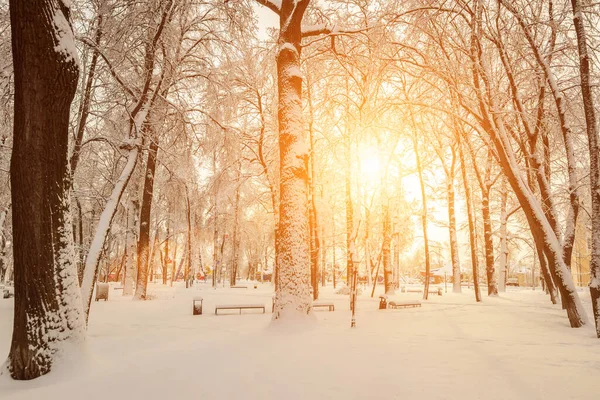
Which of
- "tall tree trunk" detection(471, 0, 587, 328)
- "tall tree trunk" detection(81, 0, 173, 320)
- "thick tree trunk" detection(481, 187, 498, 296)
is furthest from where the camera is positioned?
"thick tree trunk" detection(481, 187, 498, 296)

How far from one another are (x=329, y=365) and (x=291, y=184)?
3.68 m

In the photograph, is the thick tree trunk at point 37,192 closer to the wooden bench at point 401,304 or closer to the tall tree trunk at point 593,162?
the tall tree trunk at point 593,162

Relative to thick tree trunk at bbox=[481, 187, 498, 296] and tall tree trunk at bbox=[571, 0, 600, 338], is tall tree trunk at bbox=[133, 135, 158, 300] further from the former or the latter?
thick tree trunk at bbox=[481, 187, 498, 296]

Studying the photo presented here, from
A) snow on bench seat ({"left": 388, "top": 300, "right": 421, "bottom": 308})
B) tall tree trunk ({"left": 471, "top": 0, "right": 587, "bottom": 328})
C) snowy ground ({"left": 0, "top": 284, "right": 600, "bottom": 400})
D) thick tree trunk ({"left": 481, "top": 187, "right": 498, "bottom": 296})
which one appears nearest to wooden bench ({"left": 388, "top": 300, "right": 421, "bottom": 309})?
snow on bench seat ({"left": 388, "top": 300, "right": 421, "bottom": 308})

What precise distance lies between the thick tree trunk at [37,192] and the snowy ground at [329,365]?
412 millimetres

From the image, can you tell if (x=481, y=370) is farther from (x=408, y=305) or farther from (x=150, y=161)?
(x=150, y=161)

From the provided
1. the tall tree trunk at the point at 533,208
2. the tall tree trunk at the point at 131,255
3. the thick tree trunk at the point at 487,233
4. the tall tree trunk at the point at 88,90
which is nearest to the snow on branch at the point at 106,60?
the tall tree trunk at the point at 88,90

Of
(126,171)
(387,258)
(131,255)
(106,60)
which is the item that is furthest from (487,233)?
(106,60)

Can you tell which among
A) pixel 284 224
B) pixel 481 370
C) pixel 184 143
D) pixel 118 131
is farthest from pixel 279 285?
pixel 118 131

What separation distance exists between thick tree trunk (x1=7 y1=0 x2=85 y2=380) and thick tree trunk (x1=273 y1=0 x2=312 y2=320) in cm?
376

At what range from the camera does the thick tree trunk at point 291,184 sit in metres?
6.83

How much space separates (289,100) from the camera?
24.4ft

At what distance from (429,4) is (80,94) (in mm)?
9357

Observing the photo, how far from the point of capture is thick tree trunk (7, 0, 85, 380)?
376 centimetres
